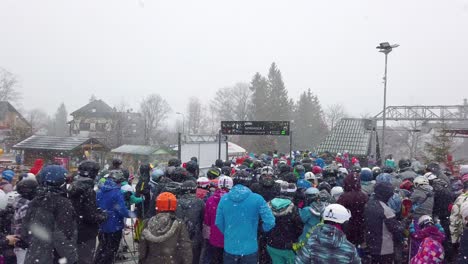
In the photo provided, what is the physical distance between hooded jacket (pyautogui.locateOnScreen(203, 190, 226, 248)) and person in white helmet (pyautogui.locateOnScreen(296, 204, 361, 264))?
2351 mm

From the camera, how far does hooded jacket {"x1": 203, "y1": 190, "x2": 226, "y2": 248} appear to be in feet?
19.9

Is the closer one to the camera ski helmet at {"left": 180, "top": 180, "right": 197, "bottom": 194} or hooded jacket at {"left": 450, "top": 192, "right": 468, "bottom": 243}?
hooded jacket at {"left": 450, "top": 192, "right": 468, "bottom": 243}

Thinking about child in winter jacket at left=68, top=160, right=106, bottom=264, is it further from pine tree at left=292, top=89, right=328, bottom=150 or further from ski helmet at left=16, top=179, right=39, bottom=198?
pine tree at left=292, top=89, right=328, bottom=150

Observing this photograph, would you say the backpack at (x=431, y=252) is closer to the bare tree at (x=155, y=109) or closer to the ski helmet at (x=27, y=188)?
the ski helmet at (x=27, y=188)

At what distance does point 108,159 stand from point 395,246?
98.4 ft

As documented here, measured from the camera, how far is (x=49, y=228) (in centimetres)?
434

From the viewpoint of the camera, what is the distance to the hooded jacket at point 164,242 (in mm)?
4574

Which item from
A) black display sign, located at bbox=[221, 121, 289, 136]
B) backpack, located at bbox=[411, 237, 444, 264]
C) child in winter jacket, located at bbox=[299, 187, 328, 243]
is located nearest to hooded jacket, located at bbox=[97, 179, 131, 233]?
child in winter jacket, located at bbox=[299, 187, 328, 243]

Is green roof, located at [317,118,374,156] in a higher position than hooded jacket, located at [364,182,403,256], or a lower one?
higher

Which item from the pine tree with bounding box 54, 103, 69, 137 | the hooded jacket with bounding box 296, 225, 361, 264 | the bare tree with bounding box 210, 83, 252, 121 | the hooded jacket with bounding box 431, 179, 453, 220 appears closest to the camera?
the hooded jacket with bounding box 296, 225, 361, 264

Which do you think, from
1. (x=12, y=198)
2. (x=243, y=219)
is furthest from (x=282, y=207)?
(x=12, y=198)

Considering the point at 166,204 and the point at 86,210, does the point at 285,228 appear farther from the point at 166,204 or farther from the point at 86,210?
the point at 86,210

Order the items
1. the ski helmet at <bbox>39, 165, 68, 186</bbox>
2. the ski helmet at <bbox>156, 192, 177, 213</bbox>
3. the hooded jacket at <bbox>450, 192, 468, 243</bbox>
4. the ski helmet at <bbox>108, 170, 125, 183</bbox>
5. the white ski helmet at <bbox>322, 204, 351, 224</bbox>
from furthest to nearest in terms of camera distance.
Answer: the ski helmet at <bbox>108, 170, 125, 183</bbox>
the hooded jacket at <bbox>450, 192, 468, 243</bbox>
the ski helmet at <bbox>156, 192, 177, 213</bbox>
the ski helmet at <bbox>39, 165, 68, 186</bbox>
the white ski helmet at <bbox>322, 204, 351, 224</bbox>

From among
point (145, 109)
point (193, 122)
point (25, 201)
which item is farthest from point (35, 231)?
point (193, 122)
